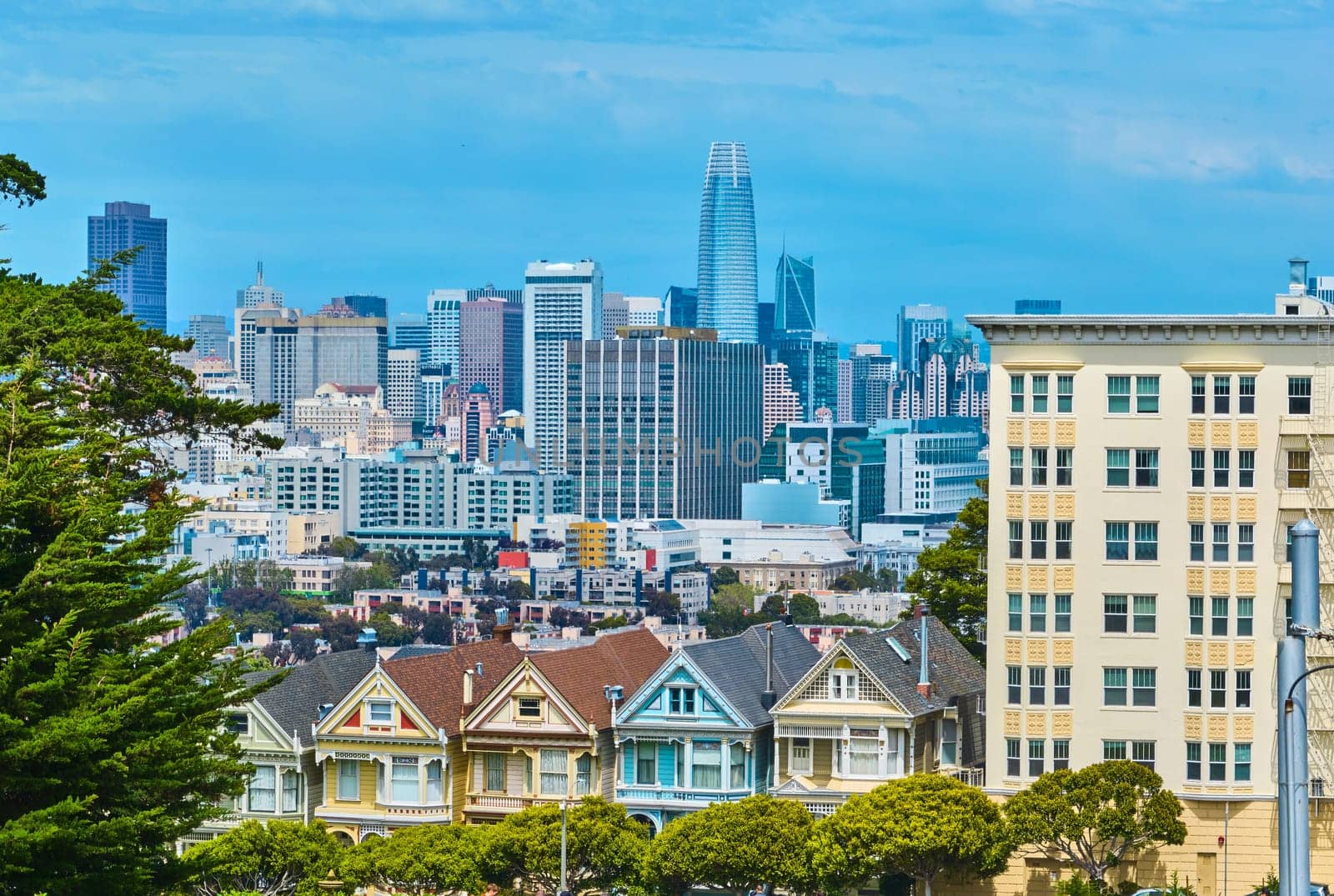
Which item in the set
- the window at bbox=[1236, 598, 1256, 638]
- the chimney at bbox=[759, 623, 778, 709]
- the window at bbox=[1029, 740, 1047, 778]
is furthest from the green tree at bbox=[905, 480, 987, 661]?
the window at bbox=[1236, 598, 1256, 638]

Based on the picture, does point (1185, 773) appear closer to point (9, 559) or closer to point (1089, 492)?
point (1089, 492)

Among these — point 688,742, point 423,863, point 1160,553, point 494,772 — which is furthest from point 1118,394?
point 423,863

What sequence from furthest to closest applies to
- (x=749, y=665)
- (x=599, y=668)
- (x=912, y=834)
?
(x=599, y=668)
(x=749, y=665)
(x=912, y=834)

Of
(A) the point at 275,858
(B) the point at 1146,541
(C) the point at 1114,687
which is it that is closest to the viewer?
(A) the point at 275,858

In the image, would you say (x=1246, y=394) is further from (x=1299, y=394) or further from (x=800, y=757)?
(x=800, y=757)

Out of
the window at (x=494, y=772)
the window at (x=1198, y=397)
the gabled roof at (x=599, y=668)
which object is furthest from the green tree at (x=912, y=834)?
the window at (x=1198, y=397)

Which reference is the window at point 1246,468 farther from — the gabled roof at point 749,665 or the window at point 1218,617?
the gabled roof at point 749,665

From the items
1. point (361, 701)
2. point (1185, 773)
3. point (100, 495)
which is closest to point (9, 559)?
point (100, 495)
